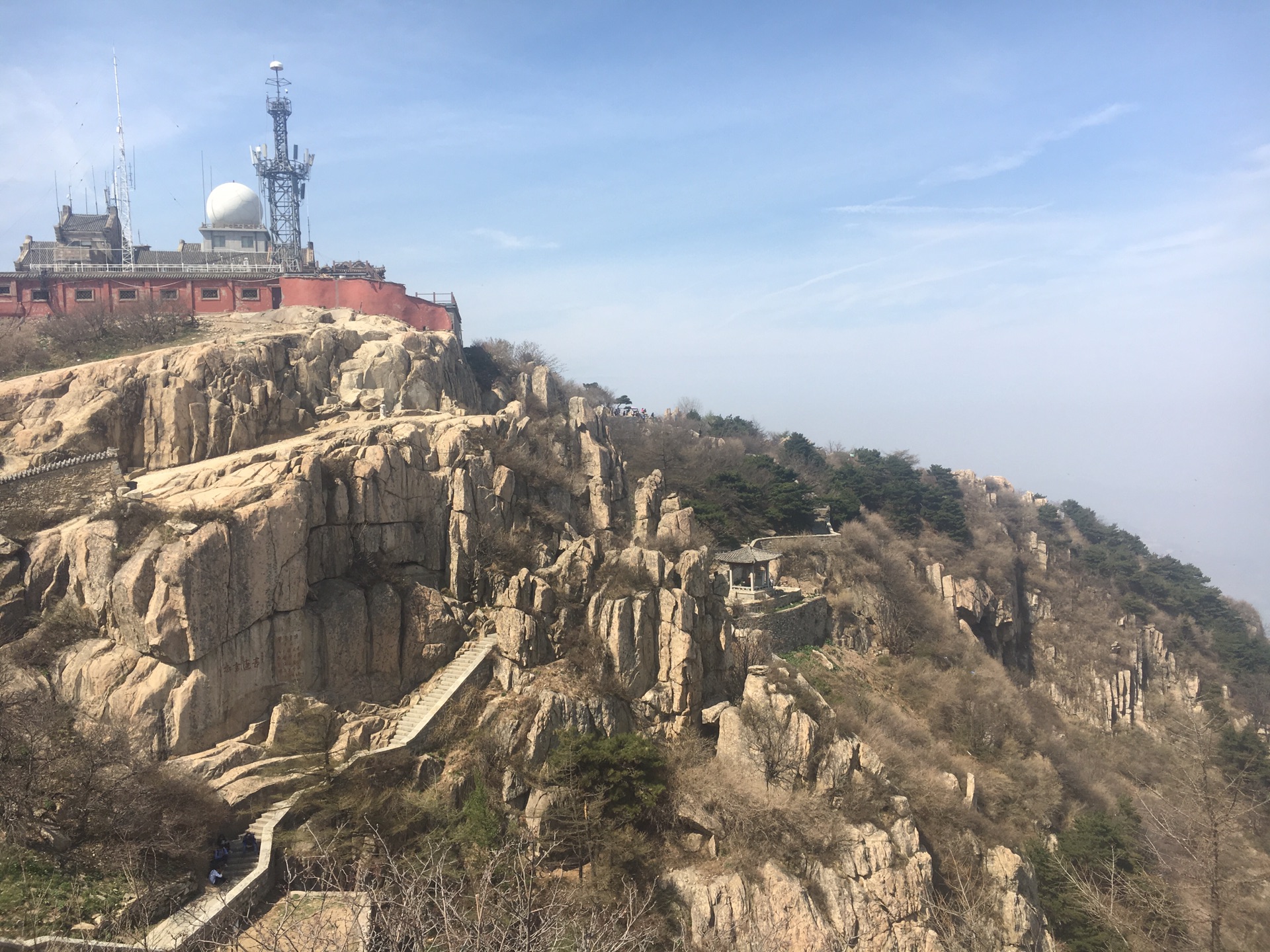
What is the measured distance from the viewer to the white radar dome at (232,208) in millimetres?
40656

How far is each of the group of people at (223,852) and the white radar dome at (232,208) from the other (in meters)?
33.3

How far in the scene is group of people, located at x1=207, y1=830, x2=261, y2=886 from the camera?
1479 cm

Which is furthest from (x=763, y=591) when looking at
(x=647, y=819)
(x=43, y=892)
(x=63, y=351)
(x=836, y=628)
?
(x=63, y=351)

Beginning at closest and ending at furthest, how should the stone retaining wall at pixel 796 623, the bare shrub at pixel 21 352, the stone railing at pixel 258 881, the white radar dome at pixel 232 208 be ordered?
the stone railing at pixel 258 881 < the bare shrub at pixel 21 352 < the stone retaining wall at pixel 796 623 < the white radar dome at pixel 232 208

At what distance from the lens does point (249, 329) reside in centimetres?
3056

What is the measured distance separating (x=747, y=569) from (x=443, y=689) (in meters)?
13.9

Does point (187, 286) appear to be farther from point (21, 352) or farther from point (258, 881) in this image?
point (258, 881)

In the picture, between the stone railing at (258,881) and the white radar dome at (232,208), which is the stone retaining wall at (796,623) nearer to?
the stone railing at (258,881)

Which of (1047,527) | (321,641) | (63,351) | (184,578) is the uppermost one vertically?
(63,351)

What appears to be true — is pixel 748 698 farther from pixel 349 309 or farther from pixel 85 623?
pixel 349 309

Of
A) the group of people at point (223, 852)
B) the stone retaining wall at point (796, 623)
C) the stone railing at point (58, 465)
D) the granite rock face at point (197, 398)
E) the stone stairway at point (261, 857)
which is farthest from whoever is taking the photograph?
the stone retaining wall at point (796, 623)

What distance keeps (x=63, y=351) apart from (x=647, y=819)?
24.2 m

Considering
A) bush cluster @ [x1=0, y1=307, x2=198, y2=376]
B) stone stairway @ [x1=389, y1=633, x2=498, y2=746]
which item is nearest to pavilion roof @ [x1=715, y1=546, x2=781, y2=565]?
stone stairway @ [x1=389, y1=633, x2=498, y2=746]

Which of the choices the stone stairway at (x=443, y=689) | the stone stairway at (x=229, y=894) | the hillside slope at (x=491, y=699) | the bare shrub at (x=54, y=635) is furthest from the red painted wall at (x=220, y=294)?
the stone stairway at (x=229, y=894)
